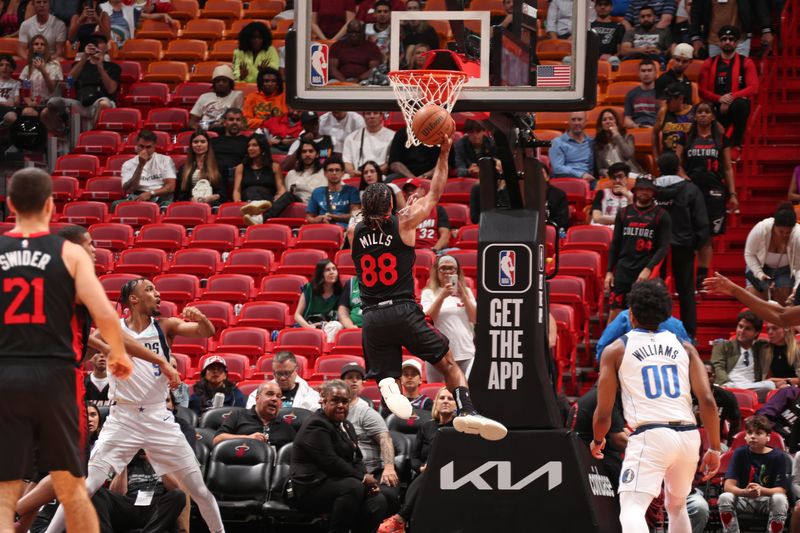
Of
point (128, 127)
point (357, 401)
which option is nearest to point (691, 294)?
point (357, 401)

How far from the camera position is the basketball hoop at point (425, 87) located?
9680mm

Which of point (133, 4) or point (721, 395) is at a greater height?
point (133, 4)

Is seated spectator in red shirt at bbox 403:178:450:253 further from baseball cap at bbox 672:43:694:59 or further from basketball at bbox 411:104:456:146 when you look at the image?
basketball at bbox 411:104:456:146

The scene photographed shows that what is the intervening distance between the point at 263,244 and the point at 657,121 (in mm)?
4546

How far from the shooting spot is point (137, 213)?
16.9m

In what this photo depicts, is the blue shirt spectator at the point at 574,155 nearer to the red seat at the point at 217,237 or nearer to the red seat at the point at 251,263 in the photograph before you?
the red seat at the point at 251,263

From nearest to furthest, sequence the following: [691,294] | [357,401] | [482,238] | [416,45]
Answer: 1. [482,238]
2. [416,45]
3. [357,401]
4. [691,294]

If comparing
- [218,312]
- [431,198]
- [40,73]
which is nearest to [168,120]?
[40,73]

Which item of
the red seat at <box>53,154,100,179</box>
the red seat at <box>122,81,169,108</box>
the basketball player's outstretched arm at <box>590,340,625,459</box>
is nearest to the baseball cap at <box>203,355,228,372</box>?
the basketball player's outstretched arm at <box>590,340,625,459</box>

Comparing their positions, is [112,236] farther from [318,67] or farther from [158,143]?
[318,67]

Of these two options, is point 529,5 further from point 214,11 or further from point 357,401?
point 214,11

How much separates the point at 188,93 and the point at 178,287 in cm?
480

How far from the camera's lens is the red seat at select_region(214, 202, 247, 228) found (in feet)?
54.0

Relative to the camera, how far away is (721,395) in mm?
11211
